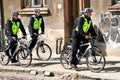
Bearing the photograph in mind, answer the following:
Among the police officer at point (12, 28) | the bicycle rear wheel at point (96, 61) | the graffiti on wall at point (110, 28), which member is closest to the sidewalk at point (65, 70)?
the bicycle rear wheel at point (96, 61)

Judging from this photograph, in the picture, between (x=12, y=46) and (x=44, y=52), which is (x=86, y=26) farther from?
(x=12, y=46)

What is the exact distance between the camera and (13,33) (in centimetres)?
1239

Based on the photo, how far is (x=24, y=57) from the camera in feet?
41.0

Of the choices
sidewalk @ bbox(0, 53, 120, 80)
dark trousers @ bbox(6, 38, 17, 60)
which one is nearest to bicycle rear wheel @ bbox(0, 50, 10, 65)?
sidewalk @ bbox(0, 53, 120, 80)

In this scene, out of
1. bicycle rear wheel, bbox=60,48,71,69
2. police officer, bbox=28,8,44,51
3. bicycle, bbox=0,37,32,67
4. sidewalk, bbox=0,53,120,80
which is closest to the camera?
sidewalk, bbox=0,53,120,80

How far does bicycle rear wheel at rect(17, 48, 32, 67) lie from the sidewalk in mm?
168

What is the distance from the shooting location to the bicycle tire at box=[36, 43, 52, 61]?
1313 centimetres

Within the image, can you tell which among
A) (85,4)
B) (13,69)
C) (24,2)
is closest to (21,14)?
(24,2)

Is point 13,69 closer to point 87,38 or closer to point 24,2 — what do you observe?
point 87,38

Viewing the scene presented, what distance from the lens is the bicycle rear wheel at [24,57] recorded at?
40.1ft

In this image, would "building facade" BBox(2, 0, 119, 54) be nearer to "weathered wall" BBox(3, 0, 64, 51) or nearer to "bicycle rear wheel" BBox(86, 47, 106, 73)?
"weathered wall" BBox(3, 0, 64, 51)

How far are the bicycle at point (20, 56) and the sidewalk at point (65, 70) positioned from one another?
18 cm

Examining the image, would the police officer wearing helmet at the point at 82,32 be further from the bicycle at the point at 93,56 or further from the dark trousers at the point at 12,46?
the dark trousers at the point at 12,46

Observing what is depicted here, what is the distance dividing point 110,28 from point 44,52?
8.06 feet
